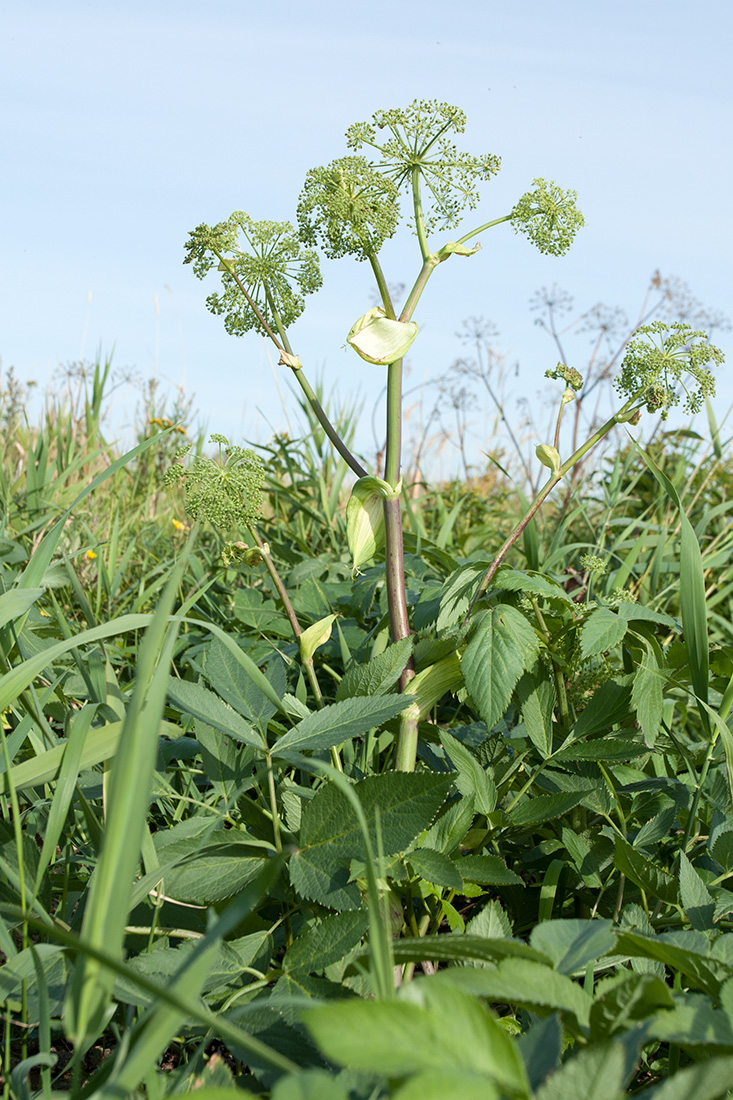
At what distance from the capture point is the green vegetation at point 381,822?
59 cm

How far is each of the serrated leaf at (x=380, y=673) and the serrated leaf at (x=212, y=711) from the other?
17cm

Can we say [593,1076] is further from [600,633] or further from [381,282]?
[381,282]

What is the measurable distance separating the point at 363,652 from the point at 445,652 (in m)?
0.56

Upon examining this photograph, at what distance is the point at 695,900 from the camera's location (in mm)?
967

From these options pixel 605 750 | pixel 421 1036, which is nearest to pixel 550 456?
pixel 605 750

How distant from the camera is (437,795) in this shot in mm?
923

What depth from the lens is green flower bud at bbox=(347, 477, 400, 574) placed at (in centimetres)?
123

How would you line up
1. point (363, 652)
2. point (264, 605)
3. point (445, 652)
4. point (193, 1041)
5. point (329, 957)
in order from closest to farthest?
point (329, 957)
point (193, 1041)
point (445, 652)
point (363, 652)
point (264, 605)

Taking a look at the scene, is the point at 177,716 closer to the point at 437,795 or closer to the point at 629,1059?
the point at 437,795

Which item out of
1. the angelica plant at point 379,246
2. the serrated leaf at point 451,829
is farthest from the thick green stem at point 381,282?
the serrated leaf at point 451,829

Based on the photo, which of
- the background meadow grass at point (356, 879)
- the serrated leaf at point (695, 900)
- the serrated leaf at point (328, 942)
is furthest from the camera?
the serrated leaf at point (695, 900)

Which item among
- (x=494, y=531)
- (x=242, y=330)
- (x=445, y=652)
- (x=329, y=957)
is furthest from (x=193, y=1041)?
(x=494, y=531)

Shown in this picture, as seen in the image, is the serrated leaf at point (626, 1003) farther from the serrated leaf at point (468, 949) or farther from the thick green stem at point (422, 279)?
the thick green stem at point (422, 279)

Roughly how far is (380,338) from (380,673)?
477mm
